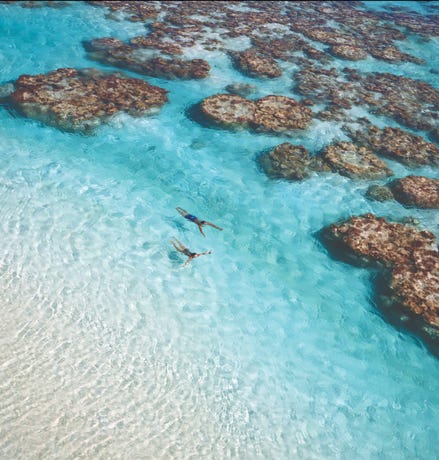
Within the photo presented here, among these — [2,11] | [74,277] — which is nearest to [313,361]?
[74,277]

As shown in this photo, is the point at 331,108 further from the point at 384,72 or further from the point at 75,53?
the point at 75,53

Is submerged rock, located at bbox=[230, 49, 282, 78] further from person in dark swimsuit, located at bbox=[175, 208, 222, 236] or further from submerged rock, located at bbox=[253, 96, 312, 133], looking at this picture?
person in dark swimsuit, located at bbox=[175, 208, 222, 236]

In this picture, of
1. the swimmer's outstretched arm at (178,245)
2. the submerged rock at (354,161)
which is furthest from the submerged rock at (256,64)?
the swimmer's outstretched arm at (178,245)

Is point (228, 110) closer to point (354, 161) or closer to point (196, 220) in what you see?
point (354, 161)

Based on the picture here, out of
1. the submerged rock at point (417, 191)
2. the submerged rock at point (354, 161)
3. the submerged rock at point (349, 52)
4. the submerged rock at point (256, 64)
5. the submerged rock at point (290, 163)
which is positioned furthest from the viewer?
the submerged rock at point (349, 52)

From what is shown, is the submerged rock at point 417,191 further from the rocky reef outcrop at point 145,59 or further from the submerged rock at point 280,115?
the rocky reef outcrop at point 145,59

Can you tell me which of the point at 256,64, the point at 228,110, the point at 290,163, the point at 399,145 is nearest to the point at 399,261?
the point at 290,163

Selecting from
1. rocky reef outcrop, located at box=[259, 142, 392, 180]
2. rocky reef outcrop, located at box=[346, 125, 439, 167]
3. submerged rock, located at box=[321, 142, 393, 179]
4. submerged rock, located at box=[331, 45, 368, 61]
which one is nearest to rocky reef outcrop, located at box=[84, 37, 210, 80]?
rocky reef outcrop, located at box=[259, 142, 392, 180]
